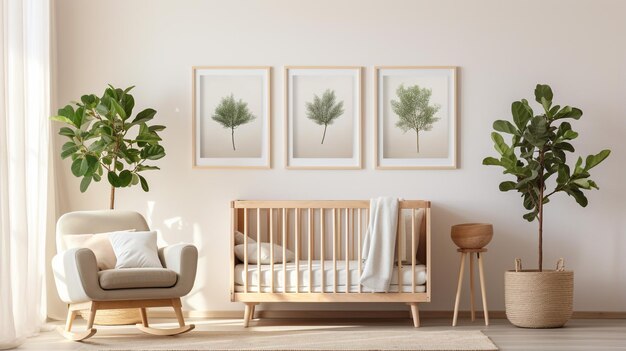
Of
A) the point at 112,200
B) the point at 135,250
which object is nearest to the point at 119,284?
the point at 135,250

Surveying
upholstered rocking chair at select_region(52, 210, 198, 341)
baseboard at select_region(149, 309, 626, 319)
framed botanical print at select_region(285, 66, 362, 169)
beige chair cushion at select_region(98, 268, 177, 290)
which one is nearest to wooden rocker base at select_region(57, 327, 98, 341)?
upholstered rocking chair at select_region(52, 210, 198, 341)

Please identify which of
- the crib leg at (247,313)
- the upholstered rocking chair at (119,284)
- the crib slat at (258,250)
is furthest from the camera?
the crib leg at (247,313)

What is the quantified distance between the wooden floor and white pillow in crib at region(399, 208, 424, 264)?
46 centimetres

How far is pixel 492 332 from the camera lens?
5.30 metres

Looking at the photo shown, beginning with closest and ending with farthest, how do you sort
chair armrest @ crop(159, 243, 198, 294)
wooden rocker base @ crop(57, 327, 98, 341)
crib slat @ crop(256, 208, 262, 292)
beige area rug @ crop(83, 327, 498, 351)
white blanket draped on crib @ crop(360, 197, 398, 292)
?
beige area rug @ crop(83, 327, 498, 351), wooden rocker base @ crop(57, 327, 98, 341), chair armrest @ crop(159, 243, 198, 294), white blanket draped on crib @ crop(360, 197, 398, 292), crib slat @ crop(256, 208, 262, 292)

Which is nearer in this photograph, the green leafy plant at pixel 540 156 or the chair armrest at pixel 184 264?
the chair armrest at pixel 184 264

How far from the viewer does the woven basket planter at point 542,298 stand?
17.8 feet

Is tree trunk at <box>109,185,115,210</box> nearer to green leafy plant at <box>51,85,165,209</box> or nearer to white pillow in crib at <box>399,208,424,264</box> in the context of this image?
green leafy plant at <box>51,85,165,209</box>

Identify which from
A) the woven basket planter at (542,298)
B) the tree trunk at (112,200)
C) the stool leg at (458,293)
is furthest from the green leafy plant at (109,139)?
the woven basket planter at (542,298)

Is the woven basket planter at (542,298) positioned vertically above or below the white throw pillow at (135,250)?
below

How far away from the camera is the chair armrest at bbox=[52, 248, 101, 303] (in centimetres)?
479

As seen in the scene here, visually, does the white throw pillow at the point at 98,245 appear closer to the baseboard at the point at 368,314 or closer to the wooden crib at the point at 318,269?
the wooden crib at the point at 318,269

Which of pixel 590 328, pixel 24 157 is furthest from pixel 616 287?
pixel 24 157

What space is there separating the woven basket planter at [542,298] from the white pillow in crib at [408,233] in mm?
674
